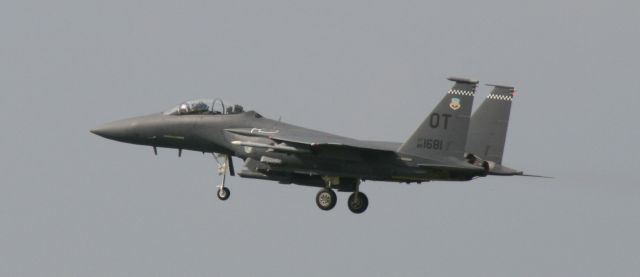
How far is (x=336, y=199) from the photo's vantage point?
52000 mm

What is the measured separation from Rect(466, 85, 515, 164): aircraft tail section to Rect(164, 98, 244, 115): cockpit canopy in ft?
22.5

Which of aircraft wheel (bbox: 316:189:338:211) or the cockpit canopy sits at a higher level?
the cockpit canopy

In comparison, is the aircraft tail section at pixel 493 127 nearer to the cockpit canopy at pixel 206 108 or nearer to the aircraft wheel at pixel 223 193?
the cockpit canopy at pixel 206 108

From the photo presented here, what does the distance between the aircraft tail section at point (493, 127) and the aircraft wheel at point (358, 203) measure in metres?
3.33

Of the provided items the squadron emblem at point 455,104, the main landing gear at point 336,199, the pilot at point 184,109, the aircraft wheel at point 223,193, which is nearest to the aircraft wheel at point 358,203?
the main landing gear at point 336,199

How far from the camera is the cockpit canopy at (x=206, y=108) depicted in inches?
2072

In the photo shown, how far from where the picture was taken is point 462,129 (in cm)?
4859

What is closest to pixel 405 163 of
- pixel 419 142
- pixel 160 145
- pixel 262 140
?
pixel 419 142

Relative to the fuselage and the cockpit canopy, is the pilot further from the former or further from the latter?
the fuselage

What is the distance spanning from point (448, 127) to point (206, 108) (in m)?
7.92

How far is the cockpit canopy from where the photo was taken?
5262 cm

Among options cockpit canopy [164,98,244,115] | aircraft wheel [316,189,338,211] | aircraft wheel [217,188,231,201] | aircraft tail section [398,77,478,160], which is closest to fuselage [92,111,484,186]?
cockpit canopy [164,98,244,115]

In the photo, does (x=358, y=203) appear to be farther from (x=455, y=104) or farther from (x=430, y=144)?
(x=455, y=104)

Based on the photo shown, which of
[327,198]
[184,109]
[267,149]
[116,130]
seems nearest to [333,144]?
[267,149]
